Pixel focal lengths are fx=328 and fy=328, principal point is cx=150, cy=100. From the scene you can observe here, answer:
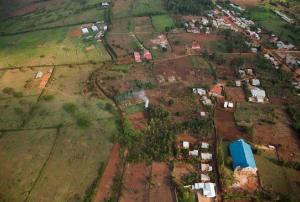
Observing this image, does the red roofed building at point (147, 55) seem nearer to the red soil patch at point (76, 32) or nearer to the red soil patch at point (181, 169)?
the red soil patch at point (76, 32)

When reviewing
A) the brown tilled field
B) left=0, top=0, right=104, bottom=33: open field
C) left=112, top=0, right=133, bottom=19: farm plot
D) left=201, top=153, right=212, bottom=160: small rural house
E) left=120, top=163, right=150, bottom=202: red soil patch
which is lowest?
left=120, top=163, right=150, bottom=202: red soil patch

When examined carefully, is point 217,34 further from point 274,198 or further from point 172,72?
point 274,198

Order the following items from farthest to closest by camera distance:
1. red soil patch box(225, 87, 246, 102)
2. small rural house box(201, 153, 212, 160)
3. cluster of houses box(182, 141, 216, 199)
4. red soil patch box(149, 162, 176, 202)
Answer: red soil patch box(225, 87, 246, 102), small rural house box(201, 153, 212, 160), red soil patch box(149, 162, 176, 202), cluster of houses box(182, 141, 216, 199)

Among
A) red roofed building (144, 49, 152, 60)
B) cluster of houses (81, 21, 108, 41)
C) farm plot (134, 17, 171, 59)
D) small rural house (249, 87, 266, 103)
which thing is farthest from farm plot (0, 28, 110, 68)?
small rural house (249, 87, 266, 103)

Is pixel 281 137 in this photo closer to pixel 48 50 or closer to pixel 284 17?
pixel 284 17

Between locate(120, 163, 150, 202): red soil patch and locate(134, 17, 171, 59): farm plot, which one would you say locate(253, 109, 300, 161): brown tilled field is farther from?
locate(134, 17, 171, 59): farm plot

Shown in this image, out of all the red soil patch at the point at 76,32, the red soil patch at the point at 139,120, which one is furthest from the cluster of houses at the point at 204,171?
the red soil patch at the point at 76,32
